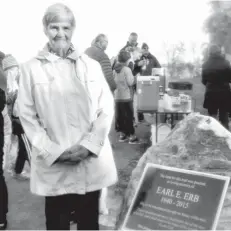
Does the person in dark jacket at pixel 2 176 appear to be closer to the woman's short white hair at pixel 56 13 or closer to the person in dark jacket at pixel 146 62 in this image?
the woman's short white hair at pixel 56 13

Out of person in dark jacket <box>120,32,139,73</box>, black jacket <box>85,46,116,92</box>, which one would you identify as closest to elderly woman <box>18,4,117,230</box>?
black jacket <box>85,46,116,92</box>

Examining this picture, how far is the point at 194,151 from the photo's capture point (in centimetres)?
254

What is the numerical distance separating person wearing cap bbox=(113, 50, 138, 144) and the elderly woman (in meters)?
4.11

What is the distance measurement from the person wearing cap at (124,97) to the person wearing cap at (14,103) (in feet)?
7.64

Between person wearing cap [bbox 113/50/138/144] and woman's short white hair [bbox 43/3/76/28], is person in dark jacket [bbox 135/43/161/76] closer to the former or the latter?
person wearing cap [bbox 113/50/138/144]

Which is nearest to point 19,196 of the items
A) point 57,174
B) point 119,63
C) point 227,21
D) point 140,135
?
point 57,174

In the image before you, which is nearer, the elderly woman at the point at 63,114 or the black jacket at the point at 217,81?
the elderly woman at the point at 63,114

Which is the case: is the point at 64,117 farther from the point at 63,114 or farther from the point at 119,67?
the point at 119,67

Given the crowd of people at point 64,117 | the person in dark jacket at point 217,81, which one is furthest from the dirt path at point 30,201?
the person in dark jacket at point 217,81

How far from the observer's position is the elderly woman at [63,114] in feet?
6.51

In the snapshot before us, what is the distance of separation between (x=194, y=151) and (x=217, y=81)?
3.56 meters

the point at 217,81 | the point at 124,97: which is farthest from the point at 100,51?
the point at 217,81

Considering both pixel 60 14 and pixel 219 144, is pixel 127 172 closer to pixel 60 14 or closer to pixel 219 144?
pixel 219 144

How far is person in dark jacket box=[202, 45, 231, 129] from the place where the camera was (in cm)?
556
